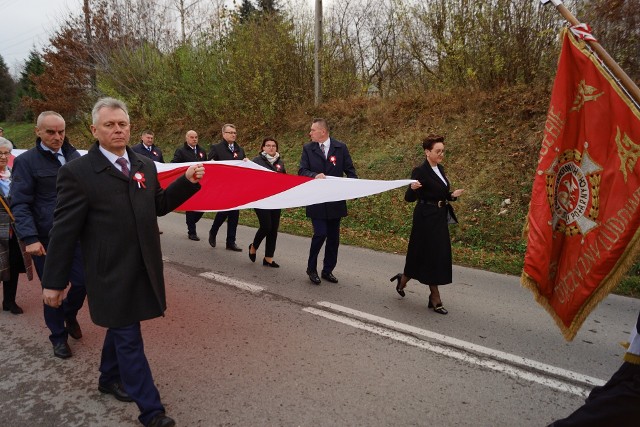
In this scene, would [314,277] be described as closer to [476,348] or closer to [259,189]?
[259,189]

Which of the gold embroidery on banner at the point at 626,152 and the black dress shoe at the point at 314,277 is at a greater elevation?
the gold embroidery on banner at the point at 626,152

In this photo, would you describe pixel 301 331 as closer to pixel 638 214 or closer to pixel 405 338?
pixel 405 338

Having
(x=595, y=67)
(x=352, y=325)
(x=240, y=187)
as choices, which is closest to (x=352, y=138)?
(x=240, y=187)

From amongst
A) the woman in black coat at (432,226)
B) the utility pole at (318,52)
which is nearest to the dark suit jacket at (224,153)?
the woman in black coat at (432,226)

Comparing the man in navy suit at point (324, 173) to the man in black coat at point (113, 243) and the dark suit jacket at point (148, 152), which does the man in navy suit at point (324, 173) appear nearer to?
the man in black coat at point (113, 243)

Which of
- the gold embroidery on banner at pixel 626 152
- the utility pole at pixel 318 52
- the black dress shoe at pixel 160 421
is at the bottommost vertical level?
the black dress shoe at pixel 160 421

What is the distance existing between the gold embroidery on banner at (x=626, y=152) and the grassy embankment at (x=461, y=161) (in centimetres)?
446

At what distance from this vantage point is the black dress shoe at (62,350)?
13.1 feet

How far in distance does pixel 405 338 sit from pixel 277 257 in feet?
11.8

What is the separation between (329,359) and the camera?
394 cm

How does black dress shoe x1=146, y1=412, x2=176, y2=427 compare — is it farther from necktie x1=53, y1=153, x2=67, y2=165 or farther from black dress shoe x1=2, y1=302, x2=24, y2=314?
black dress shoe x1=2, y1=302, x2=24, y2=314

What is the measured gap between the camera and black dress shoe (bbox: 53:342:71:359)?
400cm

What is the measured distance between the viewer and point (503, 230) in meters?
9.03

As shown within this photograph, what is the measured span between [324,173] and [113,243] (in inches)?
140
